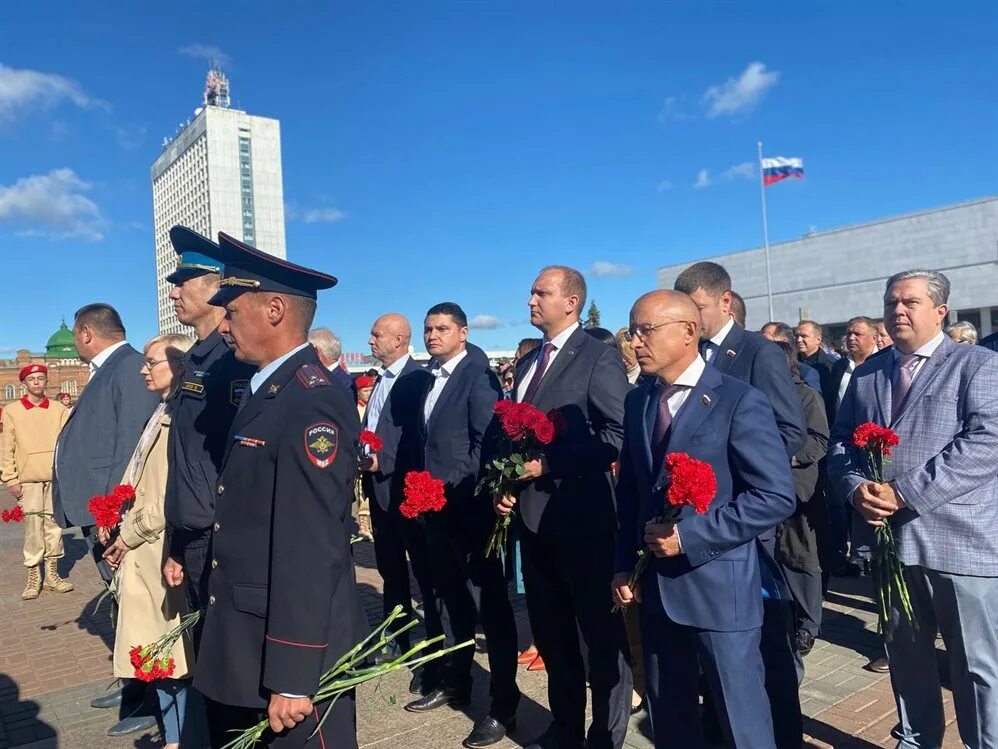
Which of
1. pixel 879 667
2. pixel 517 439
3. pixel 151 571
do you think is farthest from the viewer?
pixel 879 667

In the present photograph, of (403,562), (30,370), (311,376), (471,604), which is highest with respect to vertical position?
(30,370)

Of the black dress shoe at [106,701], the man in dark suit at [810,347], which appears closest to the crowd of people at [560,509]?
the black dress shoe at [106,701]

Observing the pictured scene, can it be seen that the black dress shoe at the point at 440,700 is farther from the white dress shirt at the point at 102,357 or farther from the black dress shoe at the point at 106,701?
the white dress shirt at the point at 102,357

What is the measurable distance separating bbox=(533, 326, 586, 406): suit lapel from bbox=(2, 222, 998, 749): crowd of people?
0.04 ft

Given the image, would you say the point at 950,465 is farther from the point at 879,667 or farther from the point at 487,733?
the point at 487,733

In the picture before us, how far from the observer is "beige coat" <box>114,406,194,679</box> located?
3893mm

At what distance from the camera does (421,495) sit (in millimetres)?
4121

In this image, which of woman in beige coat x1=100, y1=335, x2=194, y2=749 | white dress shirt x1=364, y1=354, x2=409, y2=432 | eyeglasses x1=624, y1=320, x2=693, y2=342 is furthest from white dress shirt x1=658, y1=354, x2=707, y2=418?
white dress shirt x1=364, y1=354, x2=409, y2=432

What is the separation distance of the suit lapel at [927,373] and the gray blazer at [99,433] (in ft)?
15.1

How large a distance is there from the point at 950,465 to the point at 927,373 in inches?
18.3

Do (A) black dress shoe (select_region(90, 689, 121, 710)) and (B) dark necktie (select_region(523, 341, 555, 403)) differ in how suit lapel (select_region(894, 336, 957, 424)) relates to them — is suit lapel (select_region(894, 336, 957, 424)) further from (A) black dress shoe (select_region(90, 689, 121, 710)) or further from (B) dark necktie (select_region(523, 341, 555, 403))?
(A) black dress shoe (select_region(90, 689, 121, 710))

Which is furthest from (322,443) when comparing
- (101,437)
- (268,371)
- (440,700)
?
(101,437)

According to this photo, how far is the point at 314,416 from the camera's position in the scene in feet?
7.97

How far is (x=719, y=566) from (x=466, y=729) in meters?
2.28
